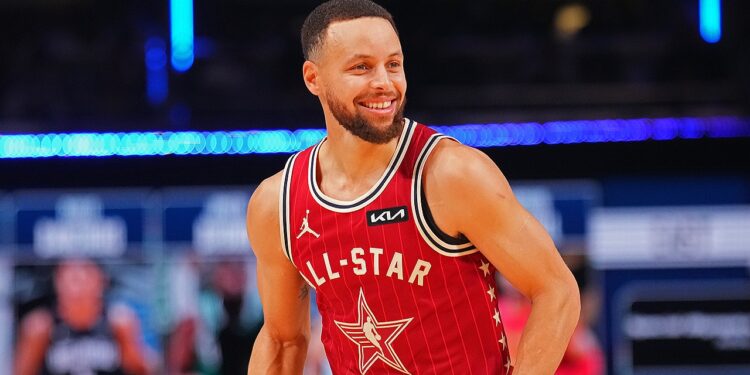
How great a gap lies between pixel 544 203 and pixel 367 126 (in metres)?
5.12

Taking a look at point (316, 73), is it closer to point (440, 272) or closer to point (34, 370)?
point (440, 272)

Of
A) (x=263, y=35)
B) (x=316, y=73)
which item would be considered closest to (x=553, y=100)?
(x=263, y=35)

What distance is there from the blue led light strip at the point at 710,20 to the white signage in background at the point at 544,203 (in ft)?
6.13

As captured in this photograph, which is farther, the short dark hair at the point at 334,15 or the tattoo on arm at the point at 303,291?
the tattoo on arm at the point at 303,291

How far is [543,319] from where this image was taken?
3090 mm

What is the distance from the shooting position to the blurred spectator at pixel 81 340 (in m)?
8.45

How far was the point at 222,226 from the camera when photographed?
8.34 m

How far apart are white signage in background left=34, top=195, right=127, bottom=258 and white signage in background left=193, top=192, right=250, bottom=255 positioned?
546mm

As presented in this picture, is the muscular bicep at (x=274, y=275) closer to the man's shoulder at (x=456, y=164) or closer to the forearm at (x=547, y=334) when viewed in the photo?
the man's shoulder at (x=456, y=164)

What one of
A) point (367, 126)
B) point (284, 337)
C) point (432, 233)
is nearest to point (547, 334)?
point (432, 233)

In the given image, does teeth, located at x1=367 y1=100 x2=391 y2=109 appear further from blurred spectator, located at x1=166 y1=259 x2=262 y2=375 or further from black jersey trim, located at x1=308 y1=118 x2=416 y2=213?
blurred spectator, located at x1=166 y1=259 x2=262 y2=375

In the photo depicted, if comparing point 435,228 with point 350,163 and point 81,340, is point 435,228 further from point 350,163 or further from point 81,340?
point 81,340

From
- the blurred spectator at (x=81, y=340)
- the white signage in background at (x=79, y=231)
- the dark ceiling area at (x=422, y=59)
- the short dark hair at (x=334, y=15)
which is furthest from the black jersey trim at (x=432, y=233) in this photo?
the blurred spectator at (x=81, y=340)

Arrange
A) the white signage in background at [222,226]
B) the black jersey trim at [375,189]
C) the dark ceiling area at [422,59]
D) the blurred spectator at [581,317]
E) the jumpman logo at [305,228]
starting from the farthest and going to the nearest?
the dark ceiling area at [422,59] < the white signage in background at [222,226] < the blurred spectator at [581,317] < the jumpman logo at [305,228] < the black jersey trim at [375,189]
